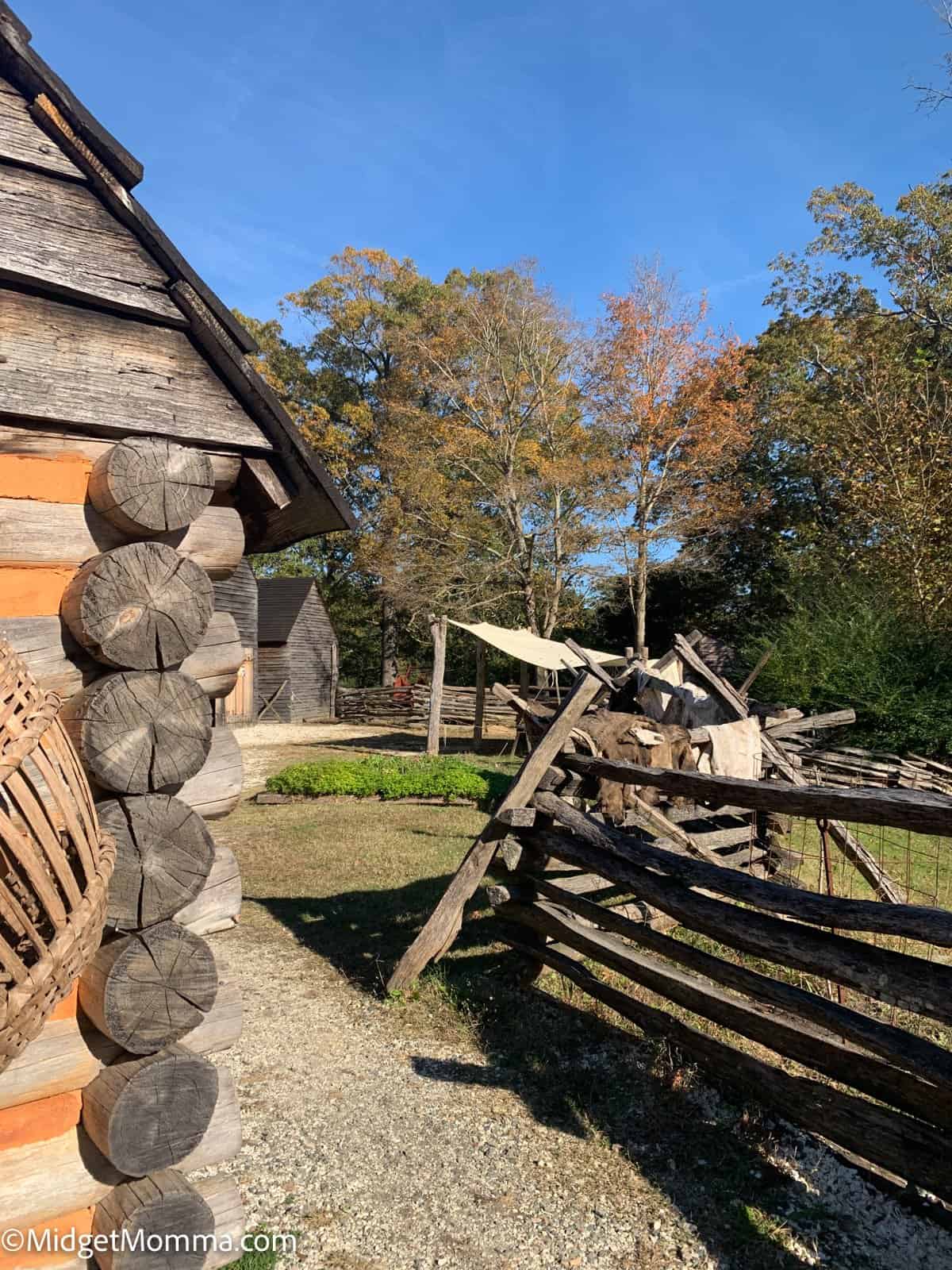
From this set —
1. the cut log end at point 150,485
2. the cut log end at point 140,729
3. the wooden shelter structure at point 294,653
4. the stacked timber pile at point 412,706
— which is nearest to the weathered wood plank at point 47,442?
the cut log end at point 150,485

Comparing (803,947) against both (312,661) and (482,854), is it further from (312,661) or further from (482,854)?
(312,661)

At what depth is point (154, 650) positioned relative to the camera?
281 centimetres

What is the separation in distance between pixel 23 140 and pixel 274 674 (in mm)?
26817

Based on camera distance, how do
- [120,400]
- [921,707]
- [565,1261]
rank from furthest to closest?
[921,707] < [565,1261] < [120,400]

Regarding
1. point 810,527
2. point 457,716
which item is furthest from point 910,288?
point 457,716

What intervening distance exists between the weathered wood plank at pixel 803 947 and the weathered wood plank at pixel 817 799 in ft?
1.41

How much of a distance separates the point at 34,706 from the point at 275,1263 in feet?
8.73

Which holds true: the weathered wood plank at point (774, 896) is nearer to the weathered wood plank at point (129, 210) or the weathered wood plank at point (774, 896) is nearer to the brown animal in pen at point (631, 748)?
the brown animal in pen at point (631, 748)

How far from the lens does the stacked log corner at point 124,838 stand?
273 cm

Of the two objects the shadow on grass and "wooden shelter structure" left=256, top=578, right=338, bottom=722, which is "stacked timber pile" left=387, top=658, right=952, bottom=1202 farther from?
"wooden shelter structure" left=256, top=578, right=338, bottom=722

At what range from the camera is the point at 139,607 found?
2785 mm

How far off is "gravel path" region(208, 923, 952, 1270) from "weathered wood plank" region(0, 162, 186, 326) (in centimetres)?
278

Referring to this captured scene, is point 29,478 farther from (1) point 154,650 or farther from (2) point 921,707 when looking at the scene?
(2) point 921,707

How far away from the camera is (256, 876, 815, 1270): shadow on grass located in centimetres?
353
